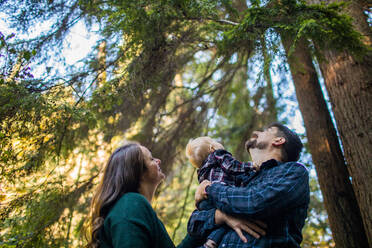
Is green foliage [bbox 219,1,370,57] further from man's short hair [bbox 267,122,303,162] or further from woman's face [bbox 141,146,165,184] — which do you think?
woman's face [bbox 141,146,165,184]

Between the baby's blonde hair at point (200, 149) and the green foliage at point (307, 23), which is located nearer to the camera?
the baby's blonde hair at point (200, 149)

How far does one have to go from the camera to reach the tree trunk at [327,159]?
3.73 meters

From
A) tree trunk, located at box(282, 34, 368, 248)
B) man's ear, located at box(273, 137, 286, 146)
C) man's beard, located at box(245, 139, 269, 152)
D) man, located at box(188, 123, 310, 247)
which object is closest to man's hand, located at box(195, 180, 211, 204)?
man, located at box(188, 123, 310, 247)

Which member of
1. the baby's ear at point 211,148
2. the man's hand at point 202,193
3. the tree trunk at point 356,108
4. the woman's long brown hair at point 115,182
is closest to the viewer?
the woman's long brown hair at point 115,182

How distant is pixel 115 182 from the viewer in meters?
1.98

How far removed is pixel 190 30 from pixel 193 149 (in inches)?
88.8

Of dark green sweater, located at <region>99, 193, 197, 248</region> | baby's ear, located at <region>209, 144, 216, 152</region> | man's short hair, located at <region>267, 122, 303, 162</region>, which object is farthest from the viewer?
baby's ear, located at <region>209, 144, 216, 152</region>

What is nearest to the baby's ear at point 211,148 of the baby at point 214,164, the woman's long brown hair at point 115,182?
→ the baby at point 214,164

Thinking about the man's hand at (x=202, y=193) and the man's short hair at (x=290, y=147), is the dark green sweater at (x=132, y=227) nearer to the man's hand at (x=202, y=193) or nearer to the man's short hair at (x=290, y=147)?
the man's hand at (x=202, y=193)

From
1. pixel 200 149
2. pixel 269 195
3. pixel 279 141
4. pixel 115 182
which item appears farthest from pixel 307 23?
pixel 115 182

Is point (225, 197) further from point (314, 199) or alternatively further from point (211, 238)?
point (314, 199)

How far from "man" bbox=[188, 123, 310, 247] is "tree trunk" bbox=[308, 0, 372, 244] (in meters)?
2.01

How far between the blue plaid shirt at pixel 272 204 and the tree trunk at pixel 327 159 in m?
2.09

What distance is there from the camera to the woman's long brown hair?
1868mm
